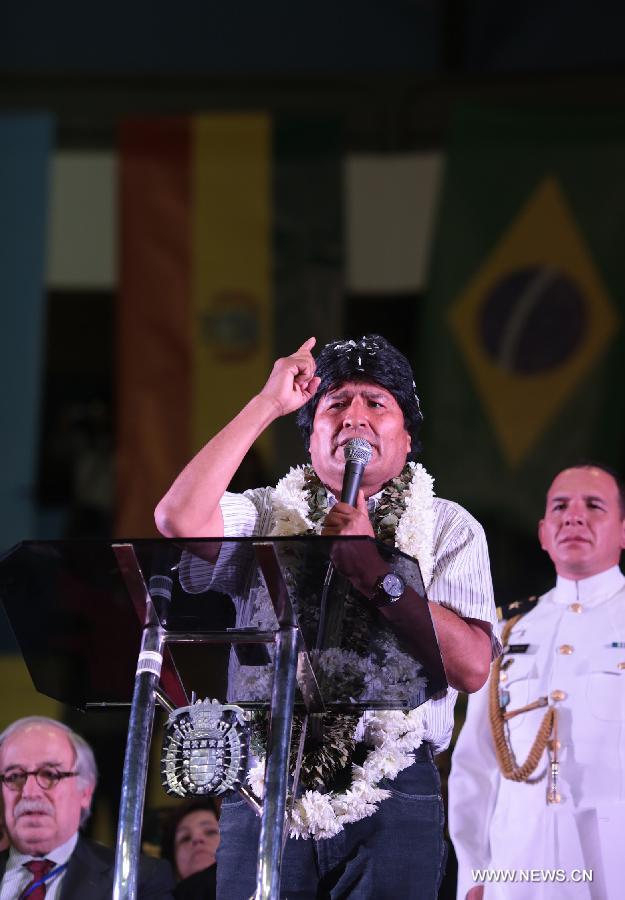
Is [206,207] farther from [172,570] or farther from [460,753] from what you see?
[172,570]

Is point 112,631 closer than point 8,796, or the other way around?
point 112,631

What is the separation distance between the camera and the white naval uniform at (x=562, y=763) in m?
2.94

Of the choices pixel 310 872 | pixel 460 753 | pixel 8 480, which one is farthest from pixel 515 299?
pixel 310 872

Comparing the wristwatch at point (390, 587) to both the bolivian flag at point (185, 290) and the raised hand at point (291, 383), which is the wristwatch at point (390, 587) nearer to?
the raised hand at point (291, 383)

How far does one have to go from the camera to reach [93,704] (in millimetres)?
2152

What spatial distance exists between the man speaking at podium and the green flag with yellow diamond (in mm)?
3653

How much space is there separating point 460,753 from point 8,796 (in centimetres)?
107

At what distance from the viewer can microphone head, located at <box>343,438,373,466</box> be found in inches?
88.2

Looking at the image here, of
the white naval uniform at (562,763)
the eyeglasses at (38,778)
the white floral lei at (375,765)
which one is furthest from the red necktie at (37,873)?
the white floral lei at (375,765)

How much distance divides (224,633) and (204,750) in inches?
7.3

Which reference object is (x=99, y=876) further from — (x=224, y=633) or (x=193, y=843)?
(x=224, y=633)

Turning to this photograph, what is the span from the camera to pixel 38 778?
3104 mm

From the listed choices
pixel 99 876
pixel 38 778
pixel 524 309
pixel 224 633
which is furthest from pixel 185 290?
pixel 224 633

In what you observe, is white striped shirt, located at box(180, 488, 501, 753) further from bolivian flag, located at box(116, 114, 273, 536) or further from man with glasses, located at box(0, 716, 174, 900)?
bolivian flag, located at box(116, 114, 273, 536)
